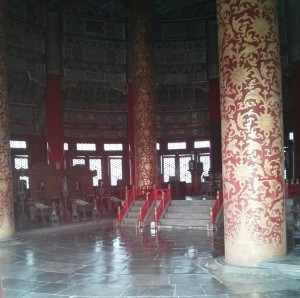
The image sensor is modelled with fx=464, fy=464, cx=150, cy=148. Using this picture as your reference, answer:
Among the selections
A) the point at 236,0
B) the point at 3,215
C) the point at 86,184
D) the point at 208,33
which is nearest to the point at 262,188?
the point at 236,0

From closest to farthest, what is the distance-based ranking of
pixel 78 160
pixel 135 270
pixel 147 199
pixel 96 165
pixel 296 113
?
pixel 135 270 → pixel 147 199 → pixel 296 113 → pixel 78 160 → pixel 96 165

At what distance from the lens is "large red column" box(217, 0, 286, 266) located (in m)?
6.34

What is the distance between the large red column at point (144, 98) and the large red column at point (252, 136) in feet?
29.1

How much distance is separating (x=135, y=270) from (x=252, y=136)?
2.54 m

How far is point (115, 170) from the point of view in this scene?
917 inches

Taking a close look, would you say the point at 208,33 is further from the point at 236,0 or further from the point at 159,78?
the point at 236,0

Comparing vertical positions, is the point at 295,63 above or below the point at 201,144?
above

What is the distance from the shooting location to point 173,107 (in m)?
23.3

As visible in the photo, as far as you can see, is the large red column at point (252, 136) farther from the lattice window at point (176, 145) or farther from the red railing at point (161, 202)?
the lattice window at point (176, 145)

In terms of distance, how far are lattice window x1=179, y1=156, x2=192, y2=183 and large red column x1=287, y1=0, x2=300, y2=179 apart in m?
6.63

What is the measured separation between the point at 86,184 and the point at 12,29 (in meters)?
6.77

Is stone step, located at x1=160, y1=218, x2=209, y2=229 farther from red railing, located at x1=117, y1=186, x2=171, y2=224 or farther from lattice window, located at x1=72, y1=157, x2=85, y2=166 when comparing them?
lattice window, located at x1=72, y1=157, x2=85, y2=166

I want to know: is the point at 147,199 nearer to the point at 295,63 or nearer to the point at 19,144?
the point at 295,63

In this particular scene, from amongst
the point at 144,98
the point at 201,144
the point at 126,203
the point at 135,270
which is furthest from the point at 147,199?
the point at 201,144
